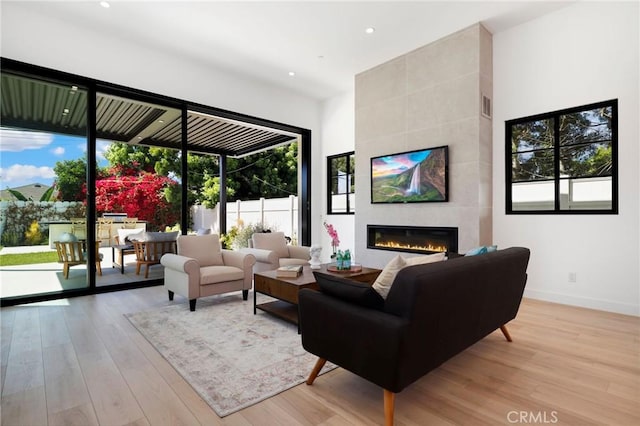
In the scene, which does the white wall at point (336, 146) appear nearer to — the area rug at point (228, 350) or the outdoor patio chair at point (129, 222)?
the area rug at point (228, 350)

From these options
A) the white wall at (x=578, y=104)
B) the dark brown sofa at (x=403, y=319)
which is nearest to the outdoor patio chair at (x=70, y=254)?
the dark brown sofa at (x=403, y=319)

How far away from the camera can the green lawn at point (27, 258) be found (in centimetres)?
395

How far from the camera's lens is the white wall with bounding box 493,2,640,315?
11.7 ft

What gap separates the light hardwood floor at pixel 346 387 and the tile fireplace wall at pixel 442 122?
1863 millimetres

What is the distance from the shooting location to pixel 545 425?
1736 mm

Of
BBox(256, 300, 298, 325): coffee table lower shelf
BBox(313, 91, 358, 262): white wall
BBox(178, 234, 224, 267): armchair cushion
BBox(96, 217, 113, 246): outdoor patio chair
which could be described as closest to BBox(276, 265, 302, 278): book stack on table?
BBox(256, 300, 298, 325): coffee table lower shelf

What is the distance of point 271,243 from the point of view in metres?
5.00

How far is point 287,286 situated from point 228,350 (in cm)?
81

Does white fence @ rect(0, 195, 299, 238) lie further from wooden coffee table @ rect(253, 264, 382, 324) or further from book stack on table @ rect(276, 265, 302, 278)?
book stack on table @ rect(276, 265, 302, 278)

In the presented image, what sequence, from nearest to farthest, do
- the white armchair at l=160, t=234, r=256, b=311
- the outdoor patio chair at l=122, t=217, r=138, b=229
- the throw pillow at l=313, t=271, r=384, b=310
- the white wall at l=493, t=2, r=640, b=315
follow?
the throw pillow at l=313, t=271, r=384, b=310 < the white wall at l=493, t=2, r=640, b=315 < the white armchair at l=160, t=234, r=256, b=311 < the outdoor patio chair at l=122, t=217, r=138, b=229

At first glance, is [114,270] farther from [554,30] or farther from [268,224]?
[554,30]

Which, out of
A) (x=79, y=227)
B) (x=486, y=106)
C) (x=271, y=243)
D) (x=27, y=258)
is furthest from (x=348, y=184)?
(x=27, y=258)

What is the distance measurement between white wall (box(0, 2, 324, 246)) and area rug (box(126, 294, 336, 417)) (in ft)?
10.8

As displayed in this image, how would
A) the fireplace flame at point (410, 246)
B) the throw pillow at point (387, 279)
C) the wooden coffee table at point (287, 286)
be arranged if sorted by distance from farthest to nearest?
the fireplace flame at point (410, 246)
the wooden coffee table at point (287, 286)
the throw pillow at point (387, 279)
